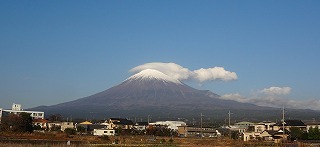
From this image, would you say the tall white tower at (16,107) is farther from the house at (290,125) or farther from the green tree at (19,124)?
the house at (290,125)

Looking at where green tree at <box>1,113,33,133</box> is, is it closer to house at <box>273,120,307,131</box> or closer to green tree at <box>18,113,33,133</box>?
green tree at <box>18,113,33,133</box>

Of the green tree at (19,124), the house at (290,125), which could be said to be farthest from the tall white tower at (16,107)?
the house at (290,125)

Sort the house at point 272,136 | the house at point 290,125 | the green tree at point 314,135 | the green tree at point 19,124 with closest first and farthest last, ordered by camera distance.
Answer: the green tree at point 314,135, the house at point 272,136, the green tree at point 19,124, the house at point 290,125

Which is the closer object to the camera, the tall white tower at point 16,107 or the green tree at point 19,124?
the green tree at point 19,124

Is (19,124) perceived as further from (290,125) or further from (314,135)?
(290,125)

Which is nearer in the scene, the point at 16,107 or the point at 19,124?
the point at 19,124

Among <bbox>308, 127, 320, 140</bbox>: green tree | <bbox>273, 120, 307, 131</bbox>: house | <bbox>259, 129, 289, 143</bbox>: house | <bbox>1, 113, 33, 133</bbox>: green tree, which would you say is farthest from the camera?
<bbox>273, 120, 307, 131</bbox>: house

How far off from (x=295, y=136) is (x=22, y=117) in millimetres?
30412

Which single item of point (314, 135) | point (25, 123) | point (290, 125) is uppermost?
point (25, 123)

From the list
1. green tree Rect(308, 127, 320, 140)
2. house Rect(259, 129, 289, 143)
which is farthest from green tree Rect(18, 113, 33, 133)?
green tree Rect(308, 127, 320, 140)

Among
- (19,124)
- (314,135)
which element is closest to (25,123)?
(19,124)

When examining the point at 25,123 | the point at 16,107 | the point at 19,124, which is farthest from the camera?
the point at 16,107

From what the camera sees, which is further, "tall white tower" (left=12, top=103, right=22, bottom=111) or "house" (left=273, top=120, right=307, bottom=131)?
"tall white tower" (left=12, top=103, right=22, bottom=111)

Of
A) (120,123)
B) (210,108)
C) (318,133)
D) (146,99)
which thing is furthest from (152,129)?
(146,99)
